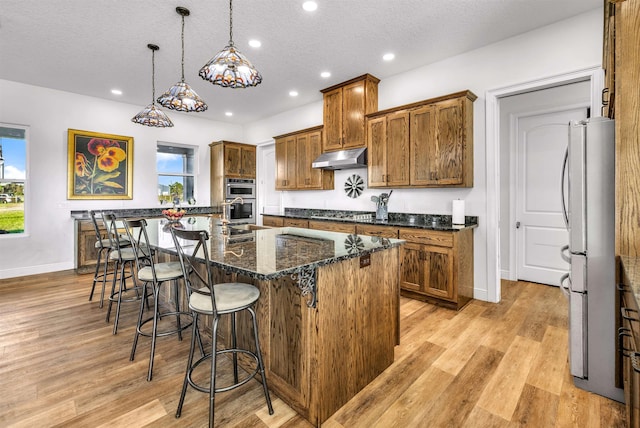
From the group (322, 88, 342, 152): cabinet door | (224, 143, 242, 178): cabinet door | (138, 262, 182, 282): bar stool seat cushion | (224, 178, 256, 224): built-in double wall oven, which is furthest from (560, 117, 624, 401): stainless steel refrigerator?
(224, 143, 242, 178): cabinet door

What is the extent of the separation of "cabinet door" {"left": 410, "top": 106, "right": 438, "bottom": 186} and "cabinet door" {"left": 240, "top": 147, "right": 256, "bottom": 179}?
161 inches

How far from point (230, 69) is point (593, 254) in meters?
2.63

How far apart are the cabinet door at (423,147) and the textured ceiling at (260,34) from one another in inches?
30.0

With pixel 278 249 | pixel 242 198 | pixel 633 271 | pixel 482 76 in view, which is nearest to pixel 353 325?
pixel 278 249

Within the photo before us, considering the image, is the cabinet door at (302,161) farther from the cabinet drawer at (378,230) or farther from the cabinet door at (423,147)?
the cabinet door at (423,147)

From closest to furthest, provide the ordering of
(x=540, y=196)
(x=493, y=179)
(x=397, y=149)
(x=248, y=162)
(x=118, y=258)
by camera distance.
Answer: (x=118, y=258)
(x=493, y=179)
(x=397, y=149)
(x=540, y=196)
(x=248, y=162)

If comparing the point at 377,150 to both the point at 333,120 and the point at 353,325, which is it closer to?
the point at 333,120

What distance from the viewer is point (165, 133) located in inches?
246

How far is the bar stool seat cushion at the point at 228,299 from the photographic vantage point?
5.42 feet

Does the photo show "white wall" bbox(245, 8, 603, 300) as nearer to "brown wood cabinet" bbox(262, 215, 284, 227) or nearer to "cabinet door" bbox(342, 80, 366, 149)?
"cabinet door" bbox(342, 80, 366, 149)

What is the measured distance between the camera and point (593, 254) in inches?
74.5

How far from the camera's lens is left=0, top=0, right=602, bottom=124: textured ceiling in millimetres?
2869

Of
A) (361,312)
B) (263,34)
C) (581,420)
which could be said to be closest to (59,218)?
(263,34)

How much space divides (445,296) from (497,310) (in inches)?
22.8
